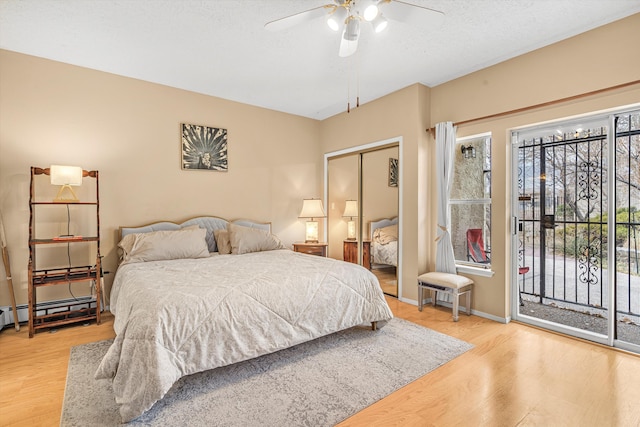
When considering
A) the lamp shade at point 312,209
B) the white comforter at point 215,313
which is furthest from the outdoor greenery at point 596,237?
the lamp shade at point 312,209

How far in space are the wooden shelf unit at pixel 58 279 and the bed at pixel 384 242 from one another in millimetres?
3380

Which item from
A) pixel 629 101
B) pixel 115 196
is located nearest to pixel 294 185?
pixel 115 196

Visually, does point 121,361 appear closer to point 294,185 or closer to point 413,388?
point 413,388

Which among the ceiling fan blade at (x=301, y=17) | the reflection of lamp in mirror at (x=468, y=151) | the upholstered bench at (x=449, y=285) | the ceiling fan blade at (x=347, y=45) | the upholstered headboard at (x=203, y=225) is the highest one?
the ceiling fan blade at (x=301, y=17)

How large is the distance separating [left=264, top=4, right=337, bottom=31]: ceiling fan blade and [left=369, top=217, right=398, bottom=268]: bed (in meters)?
2.73

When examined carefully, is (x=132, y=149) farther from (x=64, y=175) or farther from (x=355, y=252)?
(x=355, y=252)

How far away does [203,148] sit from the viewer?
168 inches

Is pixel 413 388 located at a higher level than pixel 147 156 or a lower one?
lower

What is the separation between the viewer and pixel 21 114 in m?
3.19

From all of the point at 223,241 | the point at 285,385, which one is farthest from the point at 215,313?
the point at 223,241

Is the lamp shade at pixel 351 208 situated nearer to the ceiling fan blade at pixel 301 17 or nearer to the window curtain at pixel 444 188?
the window curtain at pixel 444 188

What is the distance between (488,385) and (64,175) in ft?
13.3

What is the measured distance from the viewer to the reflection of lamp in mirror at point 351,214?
193 inches

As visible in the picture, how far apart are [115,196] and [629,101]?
5.10 meters
